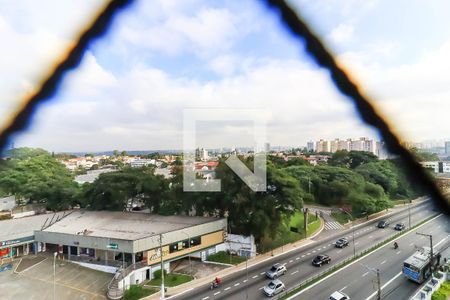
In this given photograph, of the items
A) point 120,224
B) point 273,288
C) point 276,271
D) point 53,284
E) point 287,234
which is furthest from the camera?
point 287,234

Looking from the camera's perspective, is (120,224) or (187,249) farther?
(120,224)

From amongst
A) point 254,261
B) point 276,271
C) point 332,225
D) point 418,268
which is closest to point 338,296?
point 276,271

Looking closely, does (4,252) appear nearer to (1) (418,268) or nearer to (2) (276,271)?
(2) (276,271)

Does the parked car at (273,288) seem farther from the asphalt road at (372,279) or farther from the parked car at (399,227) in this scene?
the parked car at (399,227)

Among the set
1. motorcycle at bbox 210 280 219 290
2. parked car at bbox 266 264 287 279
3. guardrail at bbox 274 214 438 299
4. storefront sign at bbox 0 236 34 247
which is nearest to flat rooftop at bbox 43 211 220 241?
storefront sign at bbox 0 236 34 247

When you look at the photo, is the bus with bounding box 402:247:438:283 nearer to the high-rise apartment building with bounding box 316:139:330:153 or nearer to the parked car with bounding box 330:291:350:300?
the parked car with bounding box 330:291:350:300

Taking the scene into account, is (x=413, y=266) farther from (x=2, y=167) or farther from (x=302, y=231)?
(x=2, y=167)
